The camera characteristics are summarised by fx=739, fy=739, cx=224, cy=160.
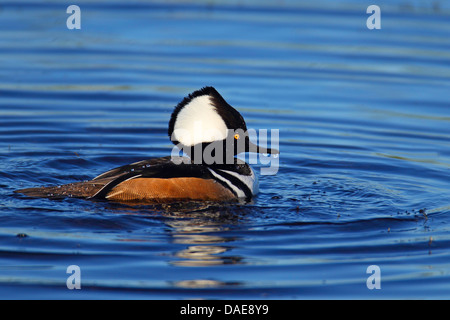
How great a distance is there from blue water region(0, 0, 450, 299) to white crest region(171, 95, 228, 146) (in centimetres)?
95

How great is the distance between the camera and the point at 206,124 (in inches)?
372

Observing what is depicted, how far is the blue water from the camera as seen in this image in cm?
730

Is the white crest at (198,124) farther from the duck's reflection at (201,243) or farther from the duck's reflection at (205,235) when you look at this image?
the duck's reflection at (201,243)

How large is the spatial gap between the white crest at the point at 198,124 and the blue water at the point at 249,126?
95cm

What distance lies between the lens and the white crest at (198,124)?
30.3 ft

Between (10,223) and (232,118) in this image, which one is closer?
(10,223)

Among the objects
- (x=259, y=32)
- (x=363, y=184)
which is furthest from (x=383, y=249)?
(x=259, y=32)

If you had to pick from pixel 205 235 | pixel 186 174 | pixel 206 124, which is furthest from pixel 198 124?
pixel 205 235

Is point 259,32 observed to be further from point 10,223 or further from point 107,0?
point 10,223

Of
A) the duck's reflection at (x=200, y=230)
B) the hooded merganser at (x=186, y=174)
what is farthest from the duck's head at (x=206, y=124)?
the duck's reflection at (x=200, y=230)

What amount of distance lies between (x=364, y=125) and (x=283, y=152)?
2.16 meters

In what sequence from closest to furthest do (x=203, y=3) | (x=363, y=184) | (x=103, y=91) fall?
(x=363, y=184) < (x=103, y=91) < (x=203, y=3)
